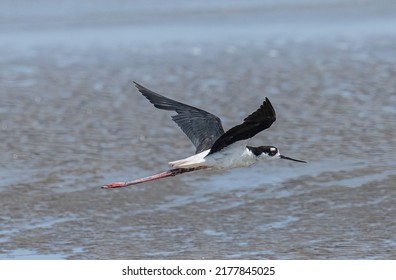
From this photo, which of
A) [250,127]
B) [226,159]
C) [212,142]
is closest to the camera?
[250,127]

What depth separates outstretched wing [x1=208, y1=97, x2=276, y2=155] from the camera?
6.17 metres

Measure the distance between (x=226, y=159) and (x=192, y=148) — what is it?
9.22ft

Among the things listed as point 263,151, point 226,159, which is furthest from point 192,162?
point 263,151

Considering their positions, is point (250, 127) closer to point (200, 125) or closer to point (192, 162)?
point (192, 162)

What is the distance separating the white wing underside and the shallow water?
0.49m

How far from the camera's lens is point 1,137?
34.8 ft

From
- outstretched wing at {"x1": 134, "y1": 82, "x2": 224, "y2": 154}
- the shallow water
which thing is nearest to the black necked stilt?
outstretched wing at {"x1": 134, "y1": 82, "x2": 224, "y2": 154}

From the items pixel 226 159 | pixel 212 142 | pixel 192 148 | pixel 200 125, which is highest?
pixel 192 148

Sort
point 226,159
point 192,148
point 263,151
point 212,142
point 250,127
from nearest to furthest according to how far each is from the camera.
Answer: point 250,127
point 226,159
point 263,151
point 212,142
point 192,148

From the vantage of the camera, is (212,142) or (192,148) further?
(192,148)

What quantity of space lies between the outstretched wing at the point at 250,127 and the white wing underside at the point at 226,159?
5 cm

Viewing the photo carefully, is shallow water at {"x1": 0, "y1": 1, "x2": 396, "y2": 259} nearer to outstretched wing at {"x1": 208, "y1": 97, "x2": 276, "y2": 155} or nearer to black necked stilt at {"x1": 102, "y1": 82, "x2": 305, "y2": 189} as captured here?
black necked stilt at {"x1": 102, "y1": 82, "x2": 305, "y2": 189}

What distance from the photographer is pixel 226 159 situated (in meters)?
7.07

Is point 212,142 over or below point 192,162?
over
